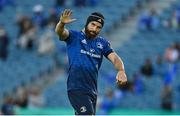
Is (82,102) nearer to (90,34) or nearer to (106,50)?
(106,50)

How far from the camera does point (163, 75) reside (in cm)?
2061

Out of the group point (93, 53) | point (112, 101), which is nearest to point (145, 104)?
point (112, 101)

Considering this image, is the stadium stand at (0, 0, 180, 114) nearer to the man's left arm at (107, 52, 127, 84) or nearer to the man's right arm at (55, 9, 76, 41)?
the man's left arm at (107, 52, 127, 84)

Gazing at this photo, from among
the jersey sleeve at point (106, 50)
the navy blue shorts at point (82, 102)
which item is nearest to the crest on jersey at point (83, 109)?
the navy blue shorts at point (82, 102)

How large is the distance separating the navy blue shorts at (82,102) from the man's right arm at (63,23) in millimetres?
737

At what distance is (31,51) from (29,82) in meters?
1.58

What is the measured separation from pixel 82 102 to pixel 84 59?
555 mm

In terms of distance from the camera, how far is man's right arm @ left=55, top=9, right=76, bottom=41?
9137mm

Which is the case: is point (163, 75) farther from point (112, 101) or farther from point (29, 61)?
point (29, 61)

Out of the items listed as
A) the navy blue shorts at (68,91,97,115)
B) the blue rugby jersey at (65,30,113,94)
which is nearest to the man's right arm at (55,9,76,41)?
the blue rugby jersey at (65,30,113,94)

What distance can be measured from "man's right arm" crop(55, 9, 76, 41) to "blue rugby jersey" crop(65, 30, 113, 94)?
0.17 meters

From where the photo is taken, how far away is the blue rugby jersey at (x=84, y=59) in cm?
952

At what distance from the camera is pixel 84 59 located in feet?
31.3

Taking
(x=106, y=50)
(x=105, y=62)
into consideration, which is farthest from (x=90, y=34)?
(x=105, y=62)
